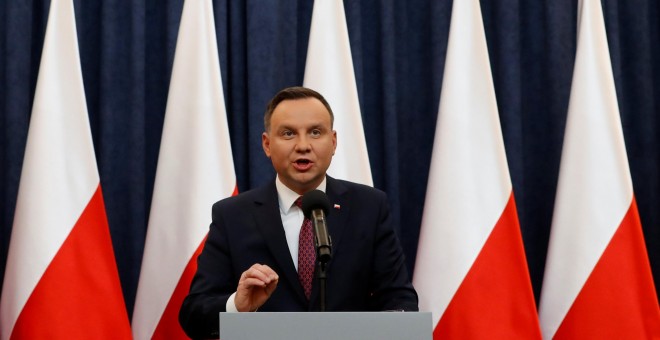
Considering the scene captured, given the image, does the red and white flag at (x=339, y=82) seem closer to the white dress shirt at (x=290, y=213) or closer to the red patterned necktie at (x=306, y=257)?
the white dress shirt at (x=290, y=213)

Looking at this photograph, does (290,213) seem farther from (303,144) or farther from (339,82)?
(339,82)

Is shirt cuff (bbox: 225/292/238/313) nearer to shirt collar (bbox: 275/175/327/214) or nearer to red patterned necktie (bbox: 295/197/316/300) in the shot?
red patterned necktie (bbox: 295/197/316/300)

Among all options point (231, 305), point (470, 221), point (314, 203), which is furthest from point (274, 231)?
point (470, 221)

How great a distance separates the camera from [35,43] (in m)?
4.42

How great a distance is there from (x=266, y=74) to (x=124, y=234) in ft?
3.33

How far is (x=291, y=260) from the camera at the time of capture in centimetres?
274

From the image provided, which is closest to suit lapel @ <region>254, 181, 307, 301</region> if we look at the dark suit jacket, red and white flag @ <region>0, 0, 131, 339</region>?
the dark suit jacket

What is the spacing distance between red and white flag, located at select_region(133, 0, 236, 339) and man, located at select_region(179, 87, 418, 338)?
1.12 meters

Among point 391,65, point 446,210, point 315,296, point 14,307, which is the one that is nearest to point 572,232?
point 446,210

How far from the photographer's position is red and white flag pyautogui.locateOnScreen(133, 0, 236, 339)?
400 centimetres

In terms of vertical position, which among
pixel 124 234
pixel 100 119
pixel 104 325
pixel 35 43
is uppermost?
pixel 35 43

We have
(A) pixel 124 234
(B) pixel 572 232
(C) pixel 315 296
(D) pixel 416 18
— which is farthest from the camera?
(D) pixel 416 18

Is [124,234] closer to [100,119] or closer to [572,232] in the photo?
[100,119]

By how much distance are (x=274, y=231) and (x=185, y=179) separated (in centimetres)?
135
